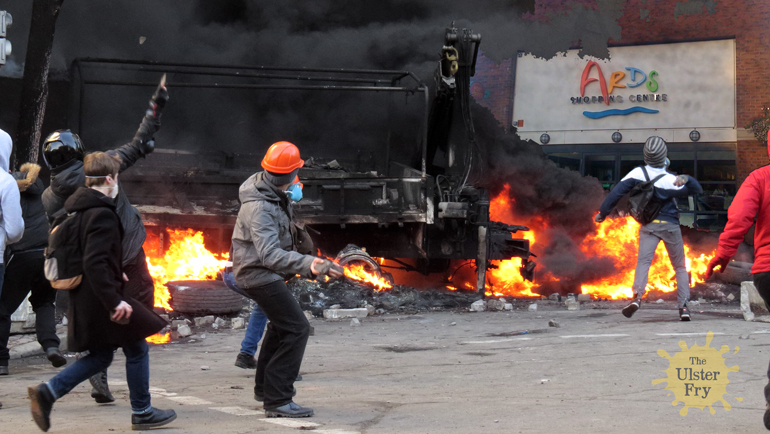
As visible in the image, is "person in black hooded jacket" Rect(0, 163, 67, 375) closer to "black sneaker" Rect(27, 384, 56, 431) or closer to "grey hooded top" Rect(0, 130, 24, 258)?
"grey hooded top" Rect(0, 130, 24, 258)

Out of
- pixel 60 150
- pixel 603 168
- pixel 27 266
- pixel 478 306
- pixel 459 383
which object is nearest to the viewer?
pixel 60 150

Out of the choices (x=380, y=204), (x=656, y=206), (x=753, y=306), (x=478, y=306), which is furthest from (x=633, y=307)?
(x=380, y=204)

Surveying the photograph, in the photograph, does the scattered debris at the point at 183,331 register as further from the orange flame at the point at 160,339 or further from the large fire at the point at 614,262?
the large fire at the point at 614,262

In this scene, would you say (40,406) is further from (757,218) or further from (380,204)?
(380,204)

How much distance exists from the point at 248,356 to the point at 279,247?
174 cm

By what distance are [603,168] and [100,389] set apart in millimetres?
18875

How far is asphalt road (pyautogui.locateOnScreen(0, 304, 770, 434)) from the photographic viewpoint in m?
3.75

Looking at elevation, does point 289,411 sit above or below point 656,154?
below

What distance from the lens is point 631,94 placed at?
21078 mm

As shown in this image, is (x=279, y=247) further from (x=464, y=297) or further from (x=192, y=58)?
(x=192, y=58)

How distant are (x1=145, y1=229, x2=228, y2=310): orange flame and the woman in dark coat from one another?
21.0 ft

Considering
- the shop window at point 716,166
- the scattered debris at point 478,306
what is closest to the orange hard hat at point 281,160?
the scattered debris at point 478,306

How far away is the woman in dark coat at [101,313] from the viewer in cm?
354

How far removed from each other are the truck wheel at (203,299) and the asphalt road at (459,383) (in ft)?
3.21
